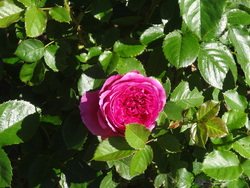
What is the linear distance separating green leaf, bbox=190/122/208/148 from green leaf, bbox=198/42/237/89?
0.25m

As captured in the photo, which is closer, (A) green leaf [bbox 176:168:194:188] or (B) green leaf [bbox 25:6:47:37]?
(B) green leaf [bbox 25:6:47:37]

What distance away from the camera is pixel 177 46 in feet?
3.75

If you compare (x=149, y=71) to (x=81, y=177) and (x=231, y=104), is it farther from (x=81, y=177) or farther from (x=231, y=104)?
(x=81, y=177)

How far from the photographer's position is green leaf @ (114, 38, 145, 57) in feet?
3.93

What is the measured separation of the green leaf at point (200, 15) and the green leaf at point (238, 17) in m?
0.39

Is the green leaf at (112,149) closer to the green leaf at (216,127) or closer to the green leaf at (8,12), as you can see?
the green leaf at (216,127)

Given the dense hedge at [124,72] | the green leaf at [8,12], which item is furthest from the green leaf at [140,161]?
the green leaf at [8,12]

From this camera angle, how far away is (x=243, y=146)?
4.09 feet

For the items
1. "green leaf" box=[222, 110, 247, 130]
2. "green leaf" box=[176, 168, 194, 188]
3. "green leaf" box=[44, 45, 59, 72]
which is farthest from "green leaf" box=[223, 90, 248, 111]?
"green leaf" box=[44, 45, 59, 72]

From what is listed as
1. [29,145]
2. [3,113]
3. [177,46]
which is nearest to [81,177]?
[29,145]

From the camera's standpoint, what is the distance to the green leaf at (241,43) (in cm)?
125

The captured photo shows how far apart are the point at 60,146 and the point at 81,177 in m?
0.15

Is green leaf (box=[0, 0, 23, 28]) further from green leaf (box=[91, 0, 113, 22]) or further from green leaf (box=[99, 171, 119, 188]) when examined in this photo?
green leaf (box=[99, 171, 119, 188])

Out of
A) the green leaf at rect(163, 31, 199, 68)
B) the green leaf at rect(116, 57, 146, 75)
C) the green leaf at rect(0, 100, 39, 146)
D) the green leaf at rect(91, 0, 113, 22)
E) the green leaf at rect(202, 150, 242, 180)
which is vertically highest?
the green leaf at rect(91, 0, 113, 22)
